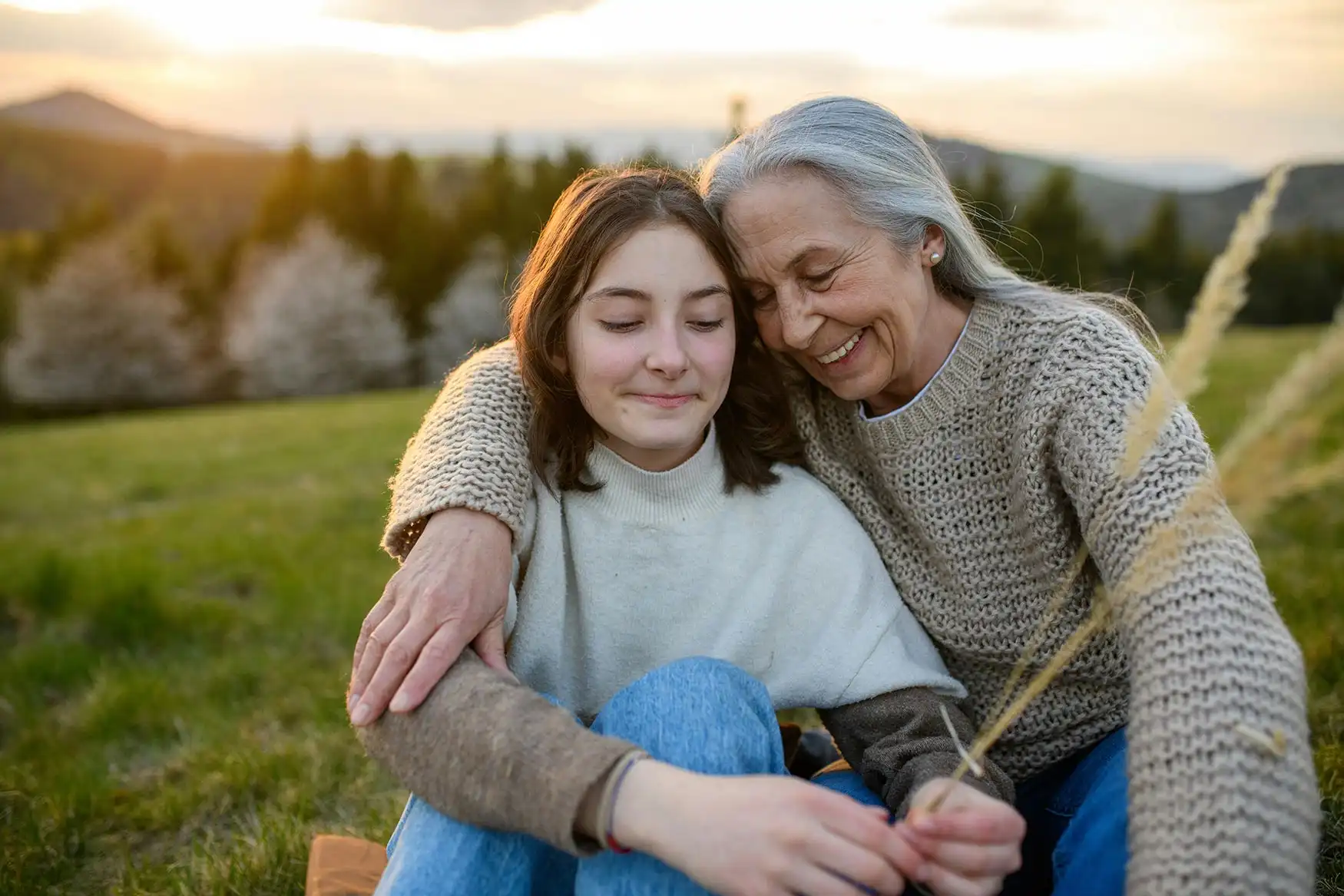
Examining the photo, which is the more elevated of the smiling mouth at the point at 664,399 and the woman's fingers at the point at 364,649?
the smiling mouth at the point at 664,399

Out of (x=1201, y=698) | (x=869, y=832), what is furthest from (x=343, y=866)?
(x=1201, y=698)

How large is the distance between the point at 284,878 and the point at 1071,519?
211cm

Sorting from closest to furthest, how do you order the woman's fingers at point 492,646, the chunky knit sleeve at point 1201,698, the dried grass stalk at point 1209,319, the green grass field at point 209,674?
the dried grass stalk at point 1209,319
the chunky knit sleeve at point 1201,698
the woman's fingers at point 492,646
the green grass field at point 209,674

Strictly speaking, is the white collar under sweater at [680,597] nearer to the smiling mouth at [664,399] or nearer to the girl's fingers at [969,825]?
the smiling mouth at [664,399]

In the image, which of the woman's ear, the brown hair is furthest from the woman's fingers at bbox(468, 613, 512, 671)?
the woman's ear

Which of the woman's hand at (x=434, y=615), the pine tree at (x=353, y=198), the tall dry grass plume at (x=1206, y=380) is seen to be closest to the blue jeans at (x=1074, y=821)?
the tall dry grass plume at (x=1206, y=380)

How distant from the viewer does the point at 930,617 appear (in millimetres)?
2488

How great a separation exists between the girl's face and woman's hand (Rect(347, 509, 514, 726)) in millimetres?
387

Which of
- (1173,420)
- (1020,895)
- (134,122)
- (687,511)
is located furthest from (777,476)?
(134,122)

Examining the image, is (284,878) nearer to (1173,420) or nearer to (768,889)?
(768,889)

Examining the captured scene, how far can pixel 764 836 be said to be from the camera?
5.20 ft

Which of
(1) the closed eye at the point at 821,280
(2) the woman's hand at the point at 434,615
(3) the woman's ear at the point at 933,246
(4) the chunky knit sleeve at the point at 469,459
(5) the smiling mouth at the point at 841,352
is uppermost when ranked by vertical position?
(3) the woman's ear at the point at 933,246

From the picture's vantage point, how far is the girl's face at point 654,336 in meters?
2.30

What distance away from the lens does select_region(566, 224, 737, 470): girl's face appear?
230cm
